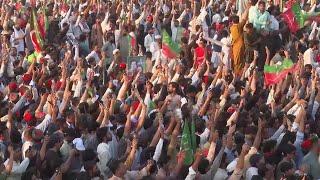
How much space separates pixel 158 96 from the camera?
32.1ft

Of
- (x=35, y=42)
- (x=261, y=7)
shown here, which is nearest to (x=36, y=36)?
(x=35, y=42)

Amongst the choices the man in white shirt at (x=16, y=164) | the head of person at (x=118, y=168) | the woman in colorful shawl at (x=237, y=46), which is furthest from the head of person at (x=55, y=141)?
the woman in colorful shawl at (x=237, y=46)

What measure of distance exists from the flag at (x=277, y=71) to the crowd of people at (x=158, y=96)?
11 centimetres

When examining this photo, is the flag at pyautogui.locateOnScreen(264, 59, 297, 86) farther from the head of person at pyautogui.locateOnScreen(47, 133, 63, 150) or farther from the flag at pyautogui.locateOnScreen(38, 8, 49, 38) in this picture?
the flag at pyautogui.locateOnScreen(38, 8, 49, 38)

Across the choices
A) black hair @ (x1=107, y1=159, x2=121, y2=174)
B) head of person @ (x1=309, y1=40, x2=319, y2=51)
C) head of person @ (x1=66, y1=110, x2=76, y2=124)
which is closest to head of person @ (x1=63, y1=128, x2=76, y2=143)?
head of person @ (x1=66, y1=110, x2=76, y2=124)

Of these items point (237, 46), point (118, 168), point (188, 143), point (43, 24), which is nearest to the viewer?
point (118, 168)

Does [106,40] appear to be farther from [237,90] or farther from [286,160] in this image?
[286,160]

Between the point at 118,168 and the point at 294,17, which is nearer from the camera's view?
the point at 118,168

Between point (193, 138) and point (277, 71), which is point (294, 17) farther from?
point (193, 138)

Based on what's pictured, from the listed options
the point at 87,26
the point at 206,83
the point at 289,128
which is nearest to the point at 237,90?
the point at 206,83

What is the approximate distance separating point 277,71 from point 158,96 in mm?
2001

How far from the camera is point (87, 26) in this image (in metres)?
14.6

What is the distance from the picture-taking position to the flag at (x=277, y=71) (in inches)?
418

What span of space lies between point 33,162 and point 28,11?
8.18 meters
